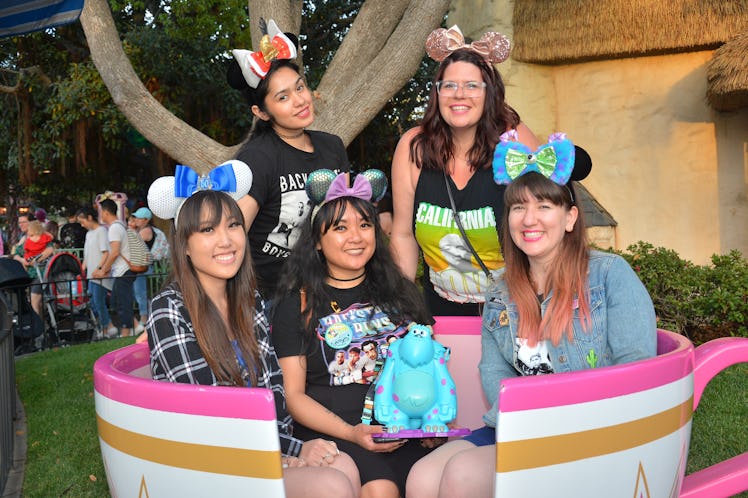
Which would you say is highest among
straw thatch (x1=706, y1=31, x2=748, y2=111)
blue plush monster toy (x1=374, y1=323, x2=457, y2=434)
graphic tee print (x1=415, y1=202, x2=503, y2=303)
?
straw thatch (x1=706, y1=31, x2=748, y2=111)

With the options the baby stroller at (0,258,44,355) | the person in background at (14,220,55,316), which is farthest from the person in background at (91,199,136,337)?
the person in background at (14,220,55,316)

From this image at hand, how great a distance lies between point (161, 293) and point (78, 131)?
9.37 meters

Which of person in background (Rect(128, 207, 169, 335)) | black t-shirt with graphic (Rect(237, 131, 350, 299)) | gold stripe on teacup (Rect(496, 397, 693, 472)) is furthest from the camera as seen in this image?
person in background (Rect(128, 207, 169, 335))

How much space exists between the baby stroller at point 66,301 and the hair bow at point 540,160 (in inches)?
284

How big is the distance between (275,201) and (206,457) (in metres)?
1.37

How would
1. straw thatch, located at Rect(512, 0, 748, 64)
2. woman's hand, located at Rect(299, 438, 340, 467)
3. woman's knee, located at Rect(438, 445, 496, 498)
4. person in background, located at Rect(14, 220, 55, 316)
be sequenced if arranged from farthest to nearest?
person in background, located at Rect(14, 220, 55, 316) → straw thatch, located at Rect(512, 0, 748, 64) → woman's hand, located at Rect(299, 438, 340, 467) → woman's knee, located at Rect(438, 445, 496, 498)

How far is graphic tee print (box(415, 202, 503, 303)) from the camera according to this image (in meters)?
2.98

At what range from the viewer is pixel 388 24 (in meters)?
6.98

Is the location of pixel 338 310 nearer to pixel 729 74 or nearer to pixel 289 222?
pixel 289 222

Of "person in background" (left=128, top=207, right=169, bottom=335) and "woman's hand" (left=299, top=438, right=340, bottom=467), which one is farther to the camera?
"person in background" (left=128, top=207, right=169, bottom=335)

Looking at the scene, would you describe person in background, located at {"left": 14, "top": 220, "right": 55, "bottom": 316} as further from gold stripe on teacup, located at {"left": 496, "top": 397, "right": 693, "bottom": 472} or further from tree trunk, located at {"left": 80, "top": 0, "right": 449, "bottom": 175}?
gold stripe on teacup, located at {"left": 496, "top": 397, "right": 693, "bottom": 472}

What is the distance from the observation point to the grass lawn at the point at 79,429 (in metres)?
3.99

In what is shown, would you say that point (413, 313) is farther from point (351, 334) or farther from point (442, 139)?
point (442, 139)

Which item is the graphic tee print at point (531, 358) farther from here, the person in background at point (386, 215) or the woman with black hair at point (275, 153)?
the person in background at point (386, 215)
